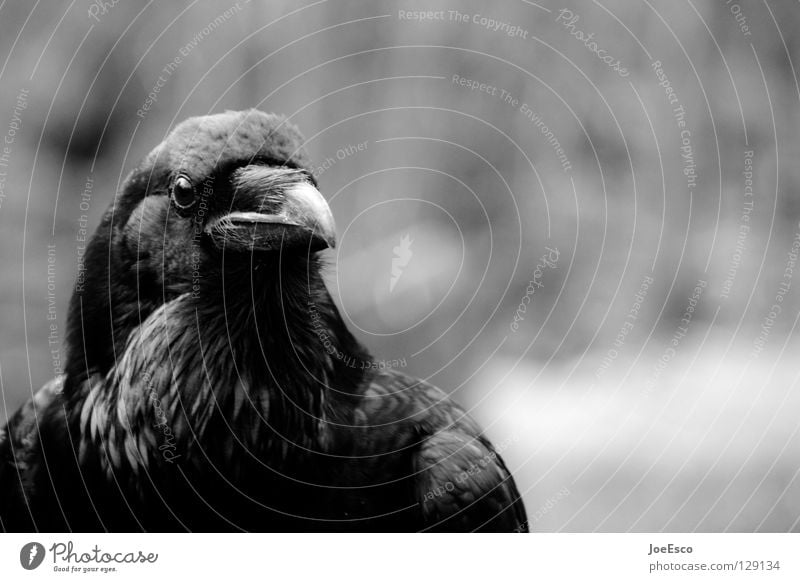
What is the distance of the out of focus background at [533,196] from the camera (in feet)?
5.81

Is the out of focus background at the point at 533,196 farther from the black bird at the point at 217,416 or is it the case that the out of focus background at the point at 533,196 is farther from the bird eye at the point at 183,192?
the bird eye at the point at 183,192

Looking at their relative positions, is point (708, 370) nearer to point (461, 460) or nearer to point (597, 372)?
point (597, 372)

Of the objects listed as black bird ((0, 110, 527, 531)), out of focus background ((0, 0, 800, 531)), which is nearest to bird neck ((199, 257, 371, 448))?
black bird ((0, 110, 527, 531))

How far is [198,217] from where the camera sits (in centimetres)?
123

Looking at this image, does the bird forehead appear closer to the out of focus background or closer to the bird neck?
the bird neck

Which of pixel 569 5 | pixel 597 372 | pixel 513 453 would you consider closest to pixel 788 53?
pixel 569 5

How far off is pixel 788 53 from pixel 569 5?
0.61m

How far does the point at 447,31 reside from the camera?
1868 mm
